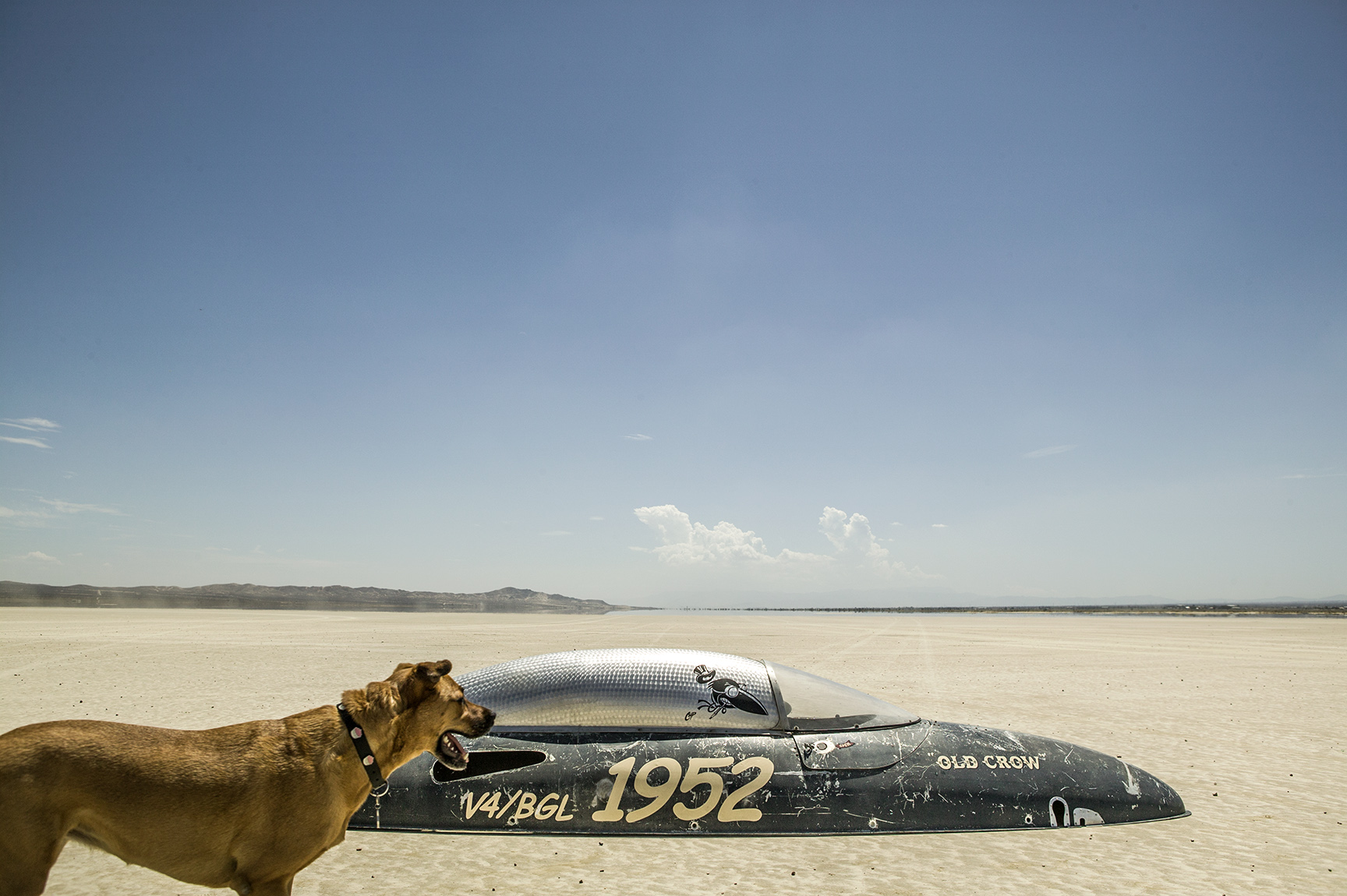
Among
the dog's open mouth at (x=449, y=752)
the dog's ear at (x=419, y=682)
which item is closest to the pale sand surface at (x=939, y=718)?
the dog's open mouth at (x=449, y=752)

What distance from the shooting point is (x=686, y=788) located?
577cm

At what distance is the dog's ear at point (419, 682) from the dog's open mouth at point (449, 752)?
0.89ft

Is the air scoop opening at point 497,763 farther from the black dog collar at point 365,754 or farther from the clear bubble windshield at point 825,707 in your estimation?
the black dog collar at point 365,754

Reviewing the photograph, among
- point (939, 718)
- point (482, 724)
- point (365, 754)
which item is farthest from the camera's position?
point (939, 718)

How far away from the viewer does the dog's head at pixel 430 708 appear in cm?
372

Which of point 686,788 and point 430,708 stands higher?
point 430,708

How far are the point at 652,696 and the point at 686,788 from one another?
79 centimetres

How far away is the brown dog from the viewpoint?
9.53ft

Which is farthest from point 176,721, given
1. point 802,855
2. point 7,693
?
point 802,855

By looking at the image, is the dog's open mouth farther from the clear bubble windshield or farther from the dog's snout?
the clear bubble windshield

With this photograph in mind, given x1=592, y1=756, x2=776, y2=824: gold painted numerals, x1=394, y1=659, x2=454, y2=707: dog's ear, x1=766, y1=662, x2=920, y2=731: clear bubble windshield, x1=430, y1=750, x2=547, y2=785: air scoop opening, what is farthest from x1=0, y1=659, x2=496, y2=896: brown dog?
x1=766, y1=662, x2=920, y2=731: clear bubble windshield

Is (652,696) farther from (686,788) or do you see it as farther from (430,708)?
(430,708)

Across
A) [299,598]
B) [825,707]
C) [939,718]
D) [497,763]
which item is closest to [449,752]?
[497,763]

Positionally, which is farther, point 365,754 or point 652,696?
point 652,696
